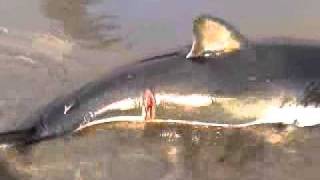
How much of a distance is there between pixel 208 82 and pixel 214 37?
0.28 m

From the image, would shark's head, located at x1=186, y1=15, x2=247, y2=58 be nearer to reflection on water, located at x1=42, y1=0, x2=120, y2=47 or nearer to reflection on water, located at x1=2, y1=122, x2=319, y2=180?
reflection on water, located at x1=2, y1=122, x2=319, y2=180

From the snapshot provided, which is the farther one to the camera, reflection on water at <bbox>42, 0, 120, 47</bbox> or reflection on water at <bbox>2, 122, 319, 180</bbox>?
reflection on water at <bbox>42, 0, 120, 47</bbox>

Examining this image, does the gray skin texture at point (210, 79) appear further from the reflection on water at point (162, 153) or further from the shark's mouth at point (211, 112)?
the reflection on water at point (162, 153)

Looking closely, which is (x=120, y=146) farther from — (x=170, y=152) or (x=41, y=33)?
(x=41, y=33)

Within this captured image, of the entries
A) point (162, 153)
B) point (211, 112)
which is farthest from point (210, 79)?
point (162, 153)

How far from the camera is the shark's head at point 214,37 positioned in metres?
4.31

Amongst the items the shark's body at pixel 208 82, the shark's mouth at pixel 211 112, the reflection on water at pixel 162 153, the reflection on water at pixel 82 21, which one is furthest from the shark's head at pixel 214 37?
the reflection on water at pixel 82 21

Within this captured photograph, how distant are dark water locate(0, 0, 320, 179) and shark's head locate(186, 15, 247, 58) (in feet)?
1.63

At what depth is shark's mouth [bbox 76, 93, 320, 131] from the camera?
4242 mm

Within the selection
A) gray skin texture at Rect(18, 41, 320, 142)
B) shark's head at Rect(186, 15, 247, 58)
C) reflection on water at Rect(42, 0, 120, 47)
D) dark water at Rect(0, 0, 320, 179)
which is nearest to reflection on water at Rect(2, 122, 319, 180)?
dark water at Rect(0, 0, 320, 179)

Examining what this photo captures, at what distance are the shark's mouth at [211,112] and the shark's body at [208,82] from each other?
0.5 inches

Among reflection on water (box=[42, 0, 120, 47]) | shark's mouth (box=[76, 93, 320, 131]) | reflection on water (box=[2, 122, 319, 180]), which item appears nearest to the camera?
reflection on water (box=[2, 122, 319, 180])

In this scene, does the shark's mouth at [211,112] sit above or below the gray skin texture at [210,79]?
below

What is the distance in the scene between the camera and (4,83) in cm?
523
